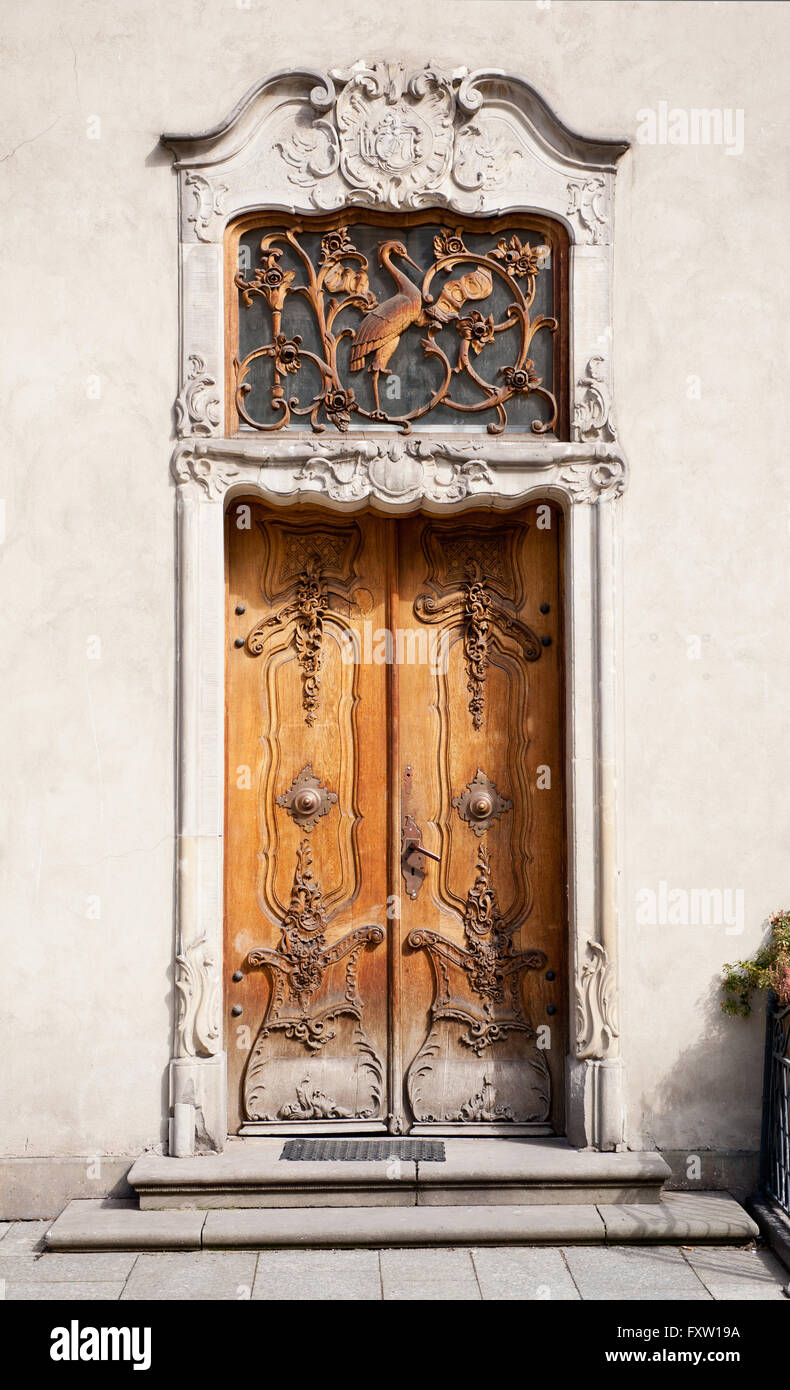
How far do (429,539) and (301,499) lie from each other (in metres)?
0.64

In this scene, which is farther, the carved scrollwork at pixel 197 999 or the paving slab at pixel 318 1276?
the carved scrollwork at pixel 197 999

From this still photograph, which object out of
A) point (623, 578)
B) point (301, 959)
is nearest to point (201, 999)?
point (301, 959)

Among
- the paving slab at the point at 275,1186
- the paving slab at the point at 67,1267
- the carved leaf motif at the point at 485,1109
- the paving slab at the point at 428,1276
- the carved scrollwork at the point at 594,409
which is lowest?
the paving slab at the point at 67,1267

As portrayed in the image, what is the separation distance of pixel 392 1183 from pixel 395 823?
155 centimetres

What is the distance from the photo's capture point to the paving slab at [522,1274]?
460 centimetres

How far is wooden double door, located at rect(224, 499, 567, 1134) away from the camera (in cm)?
575

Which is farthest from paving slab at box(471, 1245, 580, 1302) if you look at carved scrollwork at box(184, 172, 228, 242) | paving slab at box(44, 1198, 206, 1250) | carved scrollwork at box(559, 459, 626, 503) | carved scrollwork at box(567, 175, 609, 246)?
carved scrollwork at box(184, 172, 228, 242)

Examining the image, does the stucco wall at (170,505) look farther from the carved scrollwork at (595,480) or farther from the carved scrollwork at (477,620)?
the carved scrollwork at (477,620)

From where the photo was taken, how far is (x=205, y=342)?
563 cm

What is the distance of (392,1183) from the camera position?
5.20 metres

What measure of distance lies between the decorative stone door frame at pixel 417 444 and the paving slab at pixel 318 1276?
0.82 metres

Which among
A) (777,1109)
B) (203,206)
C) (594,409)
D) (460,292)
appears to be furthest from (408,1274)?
(203,206)

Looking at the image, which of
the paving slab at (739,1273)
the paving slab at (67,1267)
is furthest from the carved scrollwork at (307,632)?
the paving slab at (739,1273)

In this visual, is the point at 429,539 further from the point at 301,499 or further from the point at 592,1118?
the point at 592,1118
